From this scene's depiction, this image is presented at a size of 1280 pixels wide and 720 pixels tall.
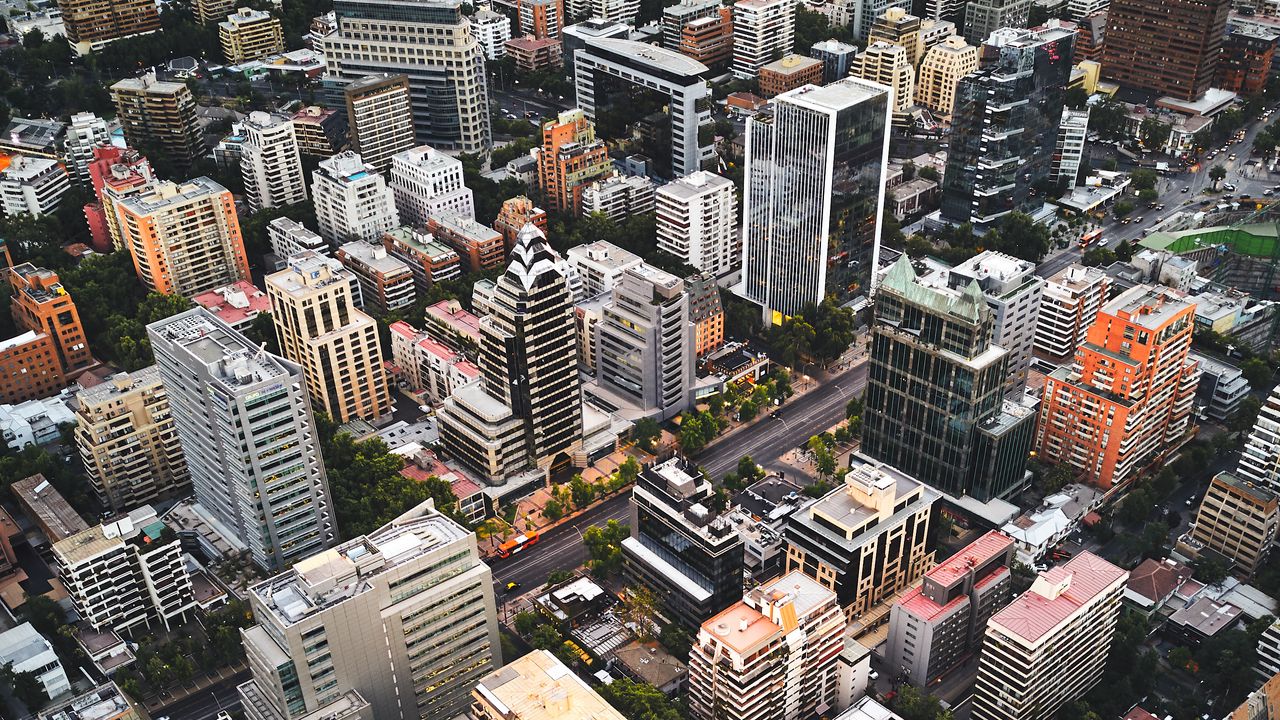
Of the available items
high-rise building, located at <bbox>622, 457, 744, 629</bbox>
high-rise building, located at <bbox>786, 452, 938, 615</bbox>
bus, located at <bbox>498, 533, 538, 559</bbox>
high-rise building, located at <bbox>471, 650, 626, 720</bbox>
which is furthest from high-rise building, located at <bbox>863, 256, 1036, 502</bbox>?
high-rise building, located at <bbox>471, 650, 626, 720</bbox>

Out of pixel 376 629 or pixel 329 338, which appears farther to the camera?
pixel 329 338

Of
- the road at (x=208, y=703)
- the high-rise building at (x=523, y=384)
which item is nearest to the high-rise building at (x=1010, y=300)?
the high-rise building at (x=523, y=384)

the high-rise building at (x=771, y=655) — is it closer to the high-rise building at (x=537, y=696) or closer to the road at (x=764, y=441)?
the high-rise building at (x=537, y=696)

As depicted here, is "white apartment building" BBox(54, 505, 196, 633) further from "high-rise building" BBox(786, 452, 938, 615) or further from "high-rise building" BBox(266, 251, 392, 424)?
"high-rise building" BBox(786, 452, 938, 615)

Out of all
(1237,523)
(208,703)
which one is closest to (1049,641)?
(1237,523)

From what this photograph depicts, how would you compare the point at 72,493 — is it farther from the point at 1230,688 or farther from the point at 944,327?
the point at 1230,688

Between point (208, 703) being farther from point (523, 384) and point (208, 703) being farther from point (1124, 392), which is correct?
point (1124, 392)
